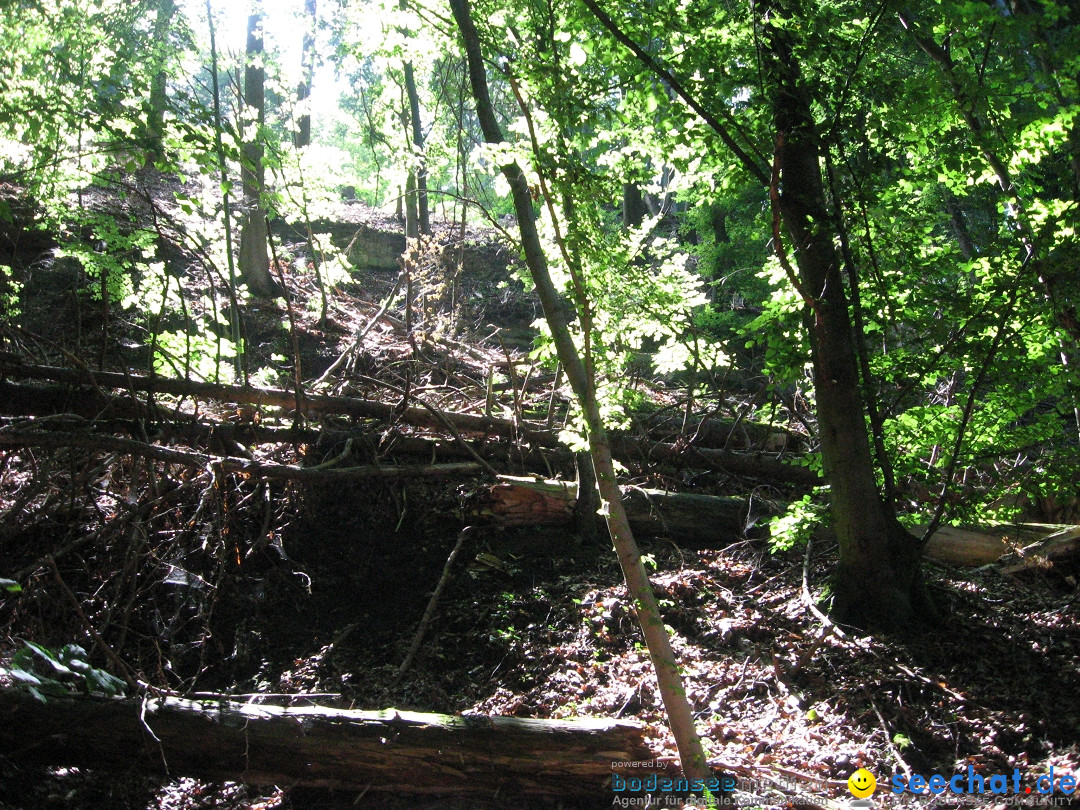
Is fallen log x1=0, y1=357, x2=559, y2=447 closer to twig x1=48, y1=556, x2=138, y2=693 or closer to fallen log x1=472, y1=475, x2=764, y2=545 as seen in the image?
fallen log x1=472, y1=475, x2=764, y2=545

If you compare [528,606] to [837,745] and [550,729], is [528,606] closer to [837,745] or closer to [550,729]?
[550,729]

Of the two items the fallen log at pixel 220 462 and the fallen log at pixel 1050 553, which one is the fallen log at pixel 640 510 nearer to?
the fallen log at pixel 220 462

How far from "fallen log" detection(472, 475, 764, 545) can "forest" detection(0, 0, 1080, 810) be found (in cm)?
4

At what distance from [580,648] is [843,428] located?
2534 millimetres

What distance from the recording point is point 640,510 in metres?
6.92

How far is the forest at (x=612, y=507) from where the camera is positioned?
139 inches

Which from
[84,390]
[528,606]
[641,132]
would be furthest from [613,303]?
[84,390]

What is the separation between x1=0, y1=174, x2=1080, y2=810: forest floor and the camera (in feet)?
11.9

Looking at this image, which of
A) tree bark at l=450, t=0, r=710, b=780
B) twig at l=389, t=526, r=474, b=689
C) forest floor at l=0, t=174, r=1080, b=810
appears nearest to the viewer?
tree bark at l=450, t=0, r=710, b=780

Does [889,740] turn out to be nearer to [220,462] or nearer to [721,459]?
[721,459]

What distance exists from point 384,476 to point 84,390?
8.79 feet

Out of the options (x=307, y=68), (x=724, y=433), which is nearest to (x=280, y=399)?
(x=724, y=433)

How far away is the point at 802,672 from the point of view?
4.63 metres
